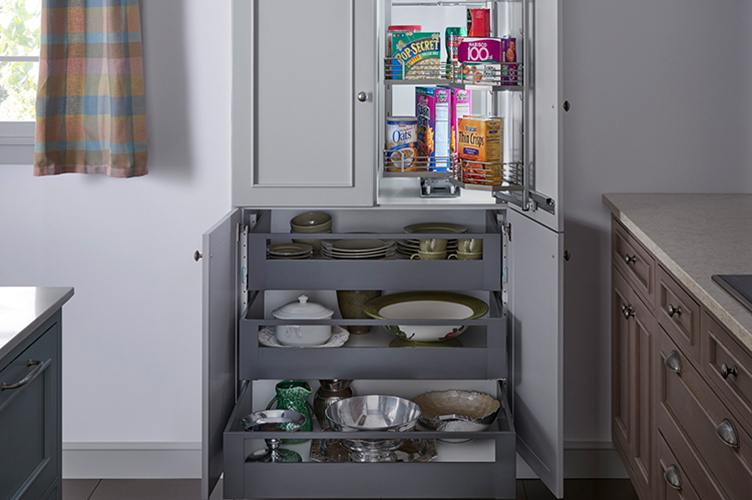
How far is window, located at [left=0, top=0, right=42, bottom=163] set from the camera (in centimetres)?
254

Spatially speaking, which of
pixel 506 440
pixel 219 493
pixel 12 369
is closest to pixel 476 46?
pixel 506 440

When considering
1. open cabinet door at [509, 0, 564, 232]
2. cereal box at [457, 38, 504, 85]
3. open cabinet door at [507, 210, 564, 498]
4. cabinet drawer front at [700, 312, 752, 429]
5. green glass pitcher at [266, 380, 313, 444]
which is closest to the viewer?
cabinet drawer front at [700, 312, 752, 429]

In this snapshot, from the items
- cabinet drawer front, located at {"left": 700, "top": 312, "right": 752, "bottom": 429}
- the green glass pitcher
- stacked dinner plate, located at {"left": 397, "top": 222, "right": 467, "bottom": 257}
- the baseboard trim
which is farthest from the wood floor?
cabinet drawer front, located at {"left": 700, "top": 312, "right": 752, "bottom": 429}

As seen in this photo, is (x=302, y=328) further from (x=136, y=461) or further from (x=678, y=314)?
(x=678, y=314)

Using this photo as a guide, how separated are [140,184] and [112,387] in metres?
0.73

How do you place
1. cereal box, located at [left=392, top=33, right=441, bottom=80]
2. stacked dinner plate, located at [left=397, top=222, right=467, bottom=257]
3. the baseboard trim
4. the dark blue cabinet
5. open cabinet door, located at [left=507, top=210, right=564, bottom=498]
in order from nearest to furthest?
1. the dark blue cabinet
2. open cabinet door, located at [left=507, top=210, right=564, bottom=498]
3. cereal box, located at [left=392, top=33, right=441, bottom=80]
4. stacked dinner plate, located at [left=397, top=222, right=467, bottom=257]
5. the baseboard trim

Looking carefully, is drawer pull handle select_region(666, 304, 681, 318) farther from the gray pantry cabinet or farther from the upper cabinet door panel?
the upper cabinet door panel

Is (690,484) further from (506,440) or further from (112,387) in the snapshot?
(112,387)

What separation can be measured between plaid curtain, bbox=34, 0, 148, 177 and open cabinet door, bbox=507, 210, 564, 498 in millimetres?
1252

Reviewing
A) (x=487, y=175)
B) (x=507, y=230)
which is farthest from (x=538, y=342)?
(x=487, y=175)

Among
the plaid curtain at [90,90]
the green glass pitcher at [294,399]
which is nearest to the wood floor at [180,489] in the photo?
the green glass pitcher at [294,399]

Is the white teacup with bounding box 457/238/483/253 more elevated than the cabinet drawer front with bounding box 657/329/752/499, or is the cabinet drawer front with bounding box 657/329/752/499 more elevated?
the white teacup with bounding box 457/238/483/253

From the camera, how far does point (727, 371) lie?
1.28 metres

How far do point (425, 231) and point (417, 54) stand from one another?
597 mm
